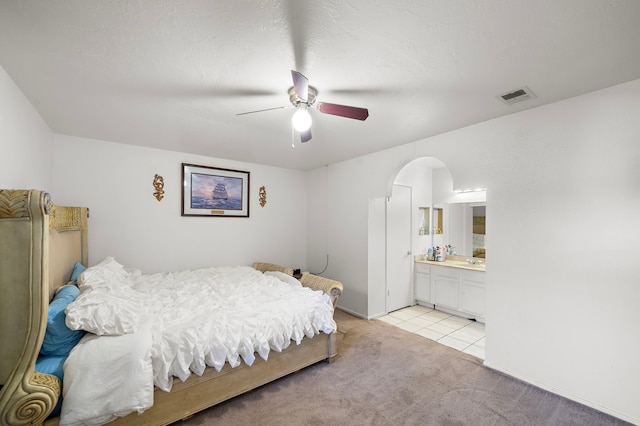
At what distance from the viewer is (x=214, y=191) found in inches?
166

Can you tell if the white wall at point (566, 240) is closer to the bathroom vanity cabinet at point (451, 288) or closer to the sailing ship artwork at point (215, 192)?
the bathroom vanity cabinet at point (451, 288)

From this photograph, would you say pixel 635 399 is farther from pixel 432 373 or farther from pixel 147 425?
pixel 147 425

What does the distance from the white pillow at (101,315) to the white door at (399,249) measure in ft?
11.2

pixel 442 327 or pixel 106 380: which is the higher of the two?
pixel 106 380

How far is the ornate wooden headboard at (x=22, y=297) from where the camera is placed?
1.29m

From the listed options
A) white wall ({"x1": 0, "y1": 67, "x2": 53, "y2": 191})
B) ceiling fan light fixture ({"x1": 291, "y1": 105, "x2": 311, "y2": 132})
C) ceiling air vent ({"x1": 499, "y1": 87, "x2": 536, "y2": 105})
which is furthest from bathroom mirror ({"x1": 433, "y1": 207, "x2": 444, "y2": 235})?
white wall ({"x1": 0, "y1": 67, "x2": 53, "y2": 191})

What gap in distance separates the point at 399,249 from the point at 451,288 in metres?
0.97

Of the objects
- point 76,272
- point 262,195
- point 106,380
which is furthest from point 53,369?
point 262,195

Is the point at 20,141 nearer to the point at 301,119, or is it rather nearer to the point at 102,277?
the point at 102,277

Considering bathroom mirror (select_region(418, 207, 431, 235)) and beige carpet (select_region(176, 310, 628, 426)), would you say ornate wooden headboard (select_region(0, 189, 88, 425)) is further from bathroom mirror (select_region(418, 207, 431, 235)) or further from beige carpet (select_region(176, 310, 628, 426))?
bathroom mirror (select_region(418, 207, 431, 235))

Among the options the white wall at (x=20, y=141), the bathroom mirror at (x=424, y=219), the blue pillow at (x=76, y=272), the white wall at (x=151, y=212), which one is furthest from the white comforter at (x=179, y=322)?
the bathroom mirror at (x=424, y=219)

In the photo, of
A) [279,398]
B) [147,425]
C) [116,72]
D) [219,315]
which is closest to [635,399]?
[279,398]

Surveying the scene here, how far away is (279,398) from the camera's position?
2201 mm

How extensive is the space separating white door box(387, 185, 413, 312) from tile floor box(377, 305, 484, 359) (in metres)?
0.22
